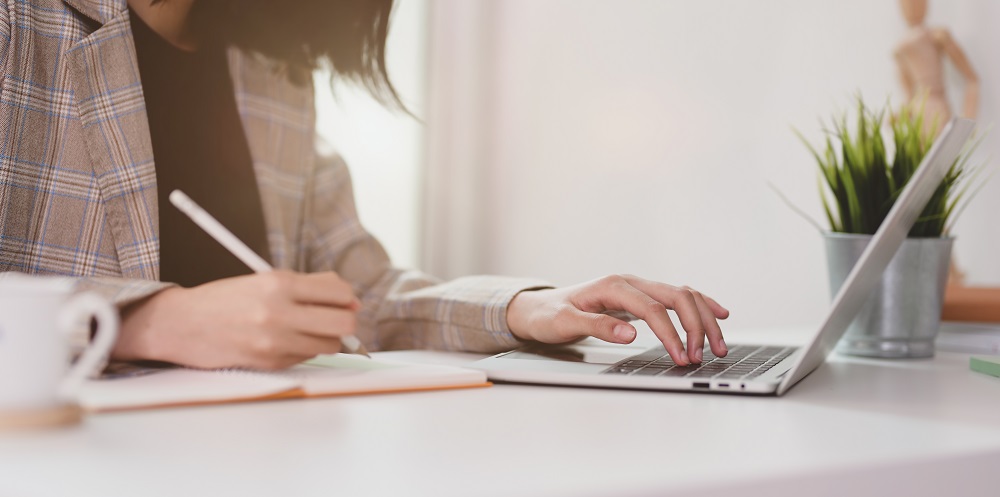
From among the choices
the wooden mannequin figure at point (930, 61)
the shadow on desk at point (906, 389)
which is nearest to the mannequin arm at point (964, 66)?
the wooden mannequin figure at point (930, 61)

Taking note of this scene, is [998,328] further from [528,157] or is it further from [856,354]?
[528,157]

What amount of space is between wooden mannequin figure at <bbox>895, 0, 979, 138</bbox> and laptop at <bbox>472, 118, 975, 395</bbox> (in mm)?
1158

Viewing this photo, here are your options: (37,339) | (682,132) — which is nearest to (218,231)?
(37,339)

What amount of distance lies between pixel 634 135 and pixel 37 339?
226cm

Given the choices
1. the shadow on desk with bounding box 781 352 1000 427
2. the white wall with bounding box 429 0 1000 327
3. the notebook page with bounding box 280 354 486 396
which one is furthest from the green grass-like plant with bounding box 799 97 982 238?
the white wall with bounding box 429 0 1000 327

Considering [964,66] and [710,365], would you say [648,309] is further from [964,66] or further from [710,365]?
[964,66]

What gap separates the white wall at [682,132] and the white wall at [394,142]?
120mm

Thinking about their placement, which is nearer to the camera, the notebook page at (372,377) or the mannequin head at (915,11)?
the notebook page at (372,377)

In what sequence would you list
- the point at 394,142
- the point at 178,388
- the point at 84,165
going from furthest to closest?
the point at 394,142
the point at 84,165
the point at 178,388

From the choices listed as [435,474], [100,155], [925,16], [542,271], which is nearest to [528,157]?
[542,271]

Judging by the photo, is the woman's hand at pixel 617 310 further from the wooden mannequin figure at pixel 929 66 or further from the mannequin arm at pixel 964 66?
the mannequin arm at pixel 964 66

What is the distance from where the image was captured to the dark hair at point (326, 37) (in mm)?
1311

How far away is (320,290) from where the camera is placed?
0.61m

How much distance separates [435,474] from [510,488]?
0.04 m
